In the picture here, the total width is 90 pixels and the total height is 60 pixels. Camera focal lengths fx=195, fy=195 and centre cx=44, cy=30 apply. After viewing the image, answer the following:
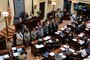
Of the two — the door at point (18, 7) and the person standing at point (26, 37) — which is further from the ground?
the door at point (18, 7)

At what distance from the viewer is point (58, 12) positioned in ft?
71.1

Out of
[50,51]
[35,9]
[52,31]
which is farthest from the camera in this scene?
[35,9]

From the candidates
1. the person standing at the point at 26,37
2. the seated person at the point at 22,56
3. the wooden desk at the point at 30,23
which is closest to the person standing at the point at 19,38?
the person standing at the point at 26,37

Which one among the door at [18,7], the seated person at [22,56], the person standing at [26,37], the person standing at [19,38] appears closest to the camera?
the seated person at [22,56]

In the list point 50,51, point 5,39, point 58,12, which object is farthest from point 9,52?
point 58,12

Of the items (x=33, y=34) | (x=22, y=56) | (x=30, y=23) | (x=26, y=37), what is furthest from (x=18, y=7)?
(x=22, y=56)

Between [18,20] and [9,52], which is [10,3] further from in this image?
[9,52]

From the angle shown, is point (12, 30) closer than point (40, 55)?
No

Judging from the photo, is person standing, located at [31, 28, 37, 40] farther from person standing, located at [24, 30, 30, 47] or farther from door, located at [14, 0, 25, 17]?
door, located at [14, 0, 25, 17]

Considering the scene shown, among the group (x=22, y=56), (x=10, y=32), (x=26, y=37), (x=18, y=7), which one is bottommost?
(x=22, y=56)

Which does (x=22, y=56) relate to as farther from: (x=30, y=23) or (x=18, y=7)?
(x=18, y=7)

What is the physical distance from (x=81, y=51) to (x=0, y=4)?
25.9 feet

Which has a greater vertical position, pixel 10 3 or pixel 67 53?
pixel 10 3

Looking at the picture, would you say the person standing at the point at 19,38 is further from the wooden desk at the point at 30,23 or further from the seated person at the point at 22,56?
the seated person at the point at 22,56
